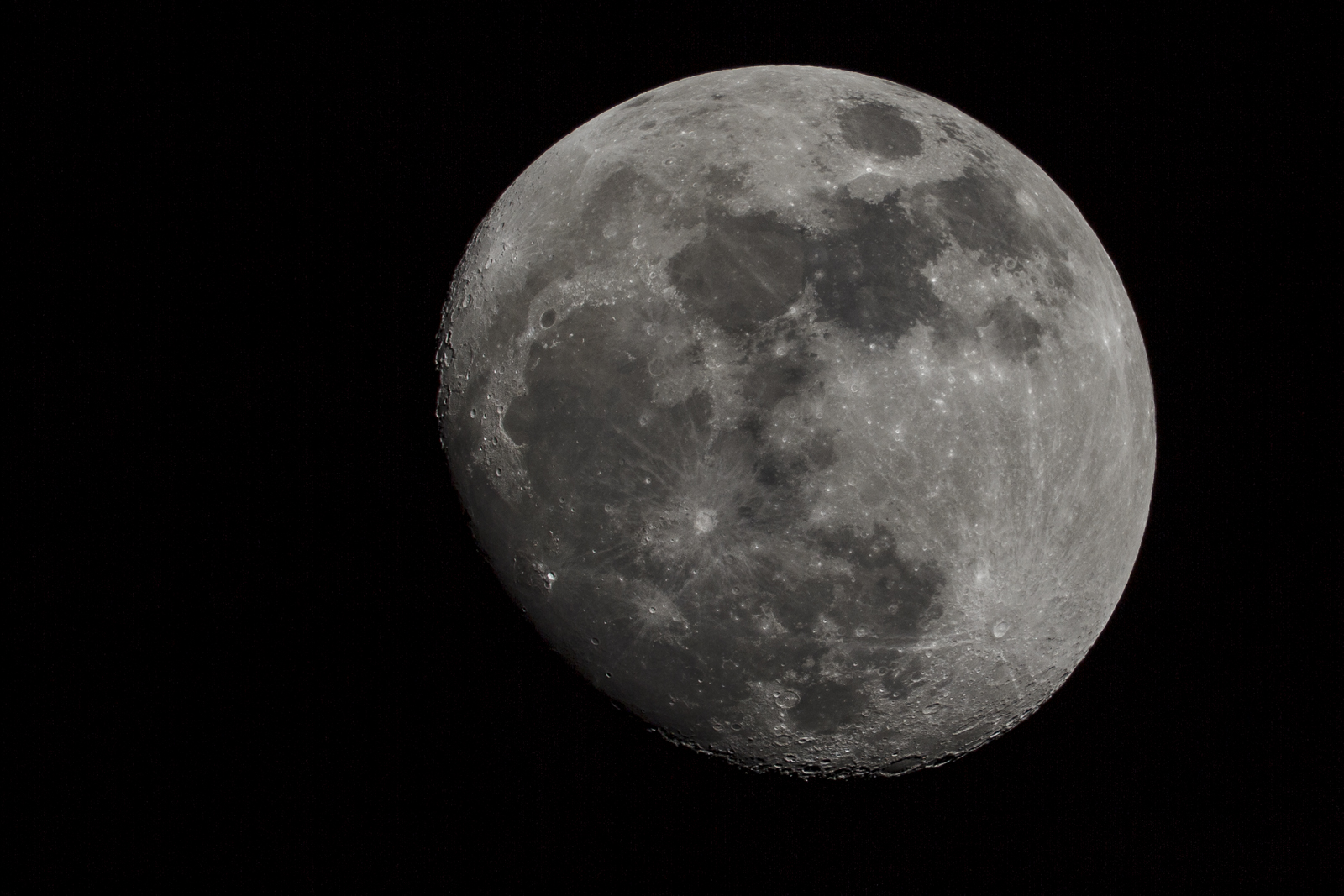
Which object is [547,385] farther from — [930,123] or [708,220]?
[930,123]

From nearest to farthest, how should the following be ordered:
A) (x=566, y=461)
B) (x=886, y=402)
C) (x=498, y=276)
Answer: (x=886, y=402), (x=566, y=461), (x=498, y=276)

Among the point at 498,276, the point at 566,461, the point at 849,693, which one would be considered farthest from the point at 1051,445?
the point at 498,276

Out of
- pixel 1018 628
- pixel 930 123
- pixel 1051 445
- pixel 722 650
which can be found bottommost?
pixel 722 650

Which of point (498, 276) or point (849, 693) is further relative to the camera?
point (498, 276)

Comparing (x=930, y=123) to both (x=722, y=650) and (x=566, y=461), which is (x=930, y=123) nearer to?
(x=566, y=461)

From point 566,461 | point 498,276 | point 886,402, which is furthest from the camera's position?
point 498,276

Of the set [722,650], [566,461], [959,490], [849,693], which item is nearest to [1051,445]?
[959,490]

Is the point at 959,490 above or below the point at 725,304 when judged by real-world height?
below
